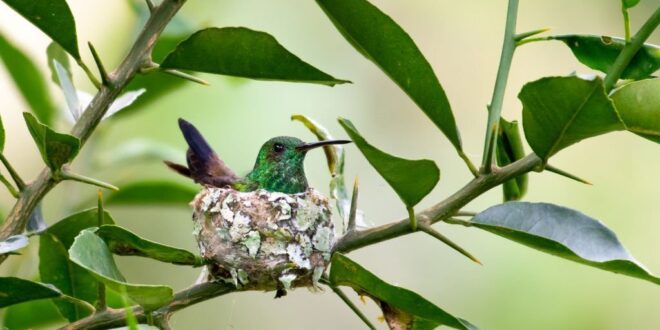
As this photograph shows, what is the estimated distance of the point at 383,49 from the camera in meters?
1.57

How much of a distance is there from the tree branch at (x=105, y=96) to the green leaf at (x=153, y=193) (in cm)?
88

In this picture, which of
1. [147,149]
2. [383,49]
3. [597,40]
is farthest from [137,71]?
[147,149]

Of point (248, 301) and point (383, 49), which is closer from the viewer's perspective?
point (383, 49)

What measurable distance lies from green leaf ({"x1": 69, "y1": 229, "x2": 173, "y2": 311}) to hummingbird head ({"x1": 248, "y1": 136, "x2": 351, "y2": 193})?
1695 millimetres

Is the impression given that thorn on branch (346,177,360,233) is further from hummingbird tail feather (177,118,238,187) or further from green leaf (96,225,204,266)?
hummingbird tail feather (177,118,238,187)

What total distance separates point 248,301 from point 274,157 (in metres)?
2.29

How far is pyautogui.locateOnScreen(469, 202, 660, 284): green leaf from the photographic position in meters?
1.39

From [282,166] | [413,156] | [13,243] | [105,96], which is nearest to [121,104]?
[105,96]

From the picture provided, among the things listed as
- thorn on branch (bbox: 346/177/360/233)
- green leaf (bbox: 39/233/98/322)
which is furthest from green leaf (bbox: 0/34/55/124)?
thorn on branch (bbox: 346/177/360/233)

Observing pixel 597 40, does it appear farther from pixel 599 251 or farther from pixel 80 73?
pixel 80 73

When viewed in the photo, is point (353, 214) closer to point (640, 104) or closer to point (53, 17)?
point (640, 104)

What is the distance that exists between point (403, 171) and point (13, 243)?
Answer: 0.68m

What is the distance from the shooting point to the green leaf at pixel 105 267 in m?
1.36

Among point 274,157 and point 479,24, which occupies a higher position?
point 479,24
